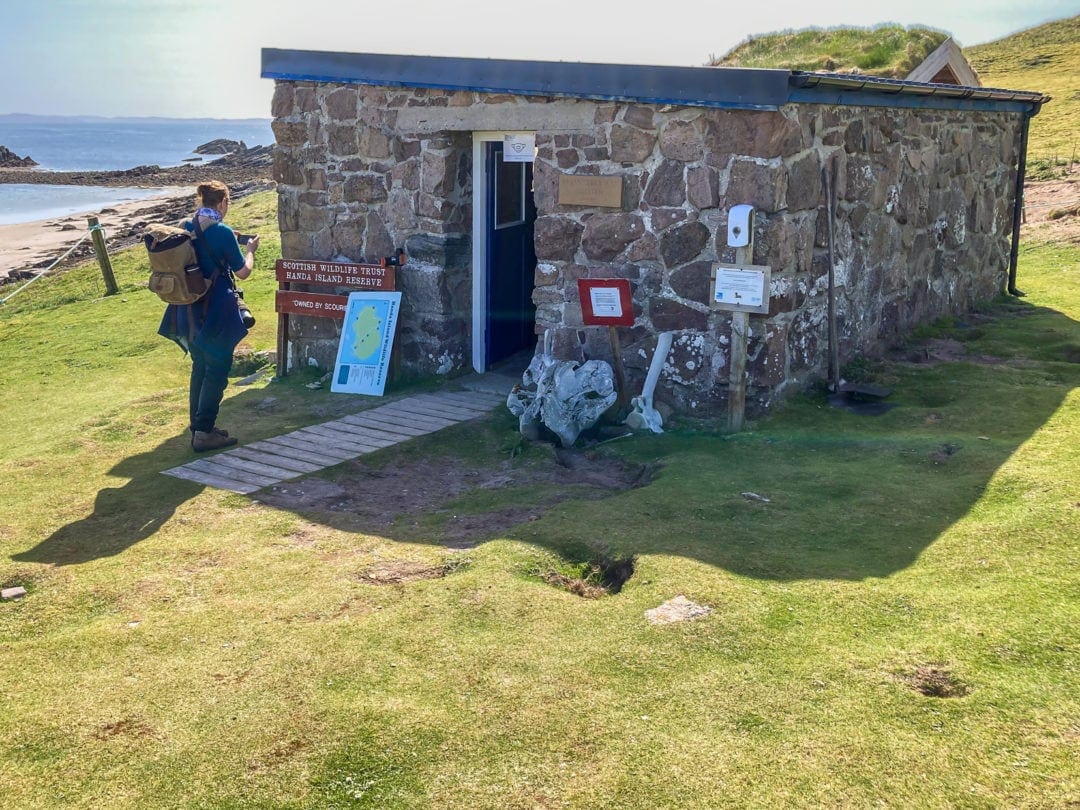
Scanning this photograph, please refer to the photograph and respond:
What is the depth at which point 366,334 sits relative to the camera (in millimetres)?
10320

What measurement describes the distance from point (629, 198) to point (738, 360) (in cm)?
167

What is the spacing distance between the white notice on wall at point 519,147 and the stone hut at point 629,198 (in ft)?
0.07

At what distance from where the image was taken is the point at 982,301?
13.4m

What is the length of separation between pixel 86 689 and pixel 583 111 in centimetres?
603

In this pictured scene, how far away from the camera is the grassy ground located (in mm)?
4000

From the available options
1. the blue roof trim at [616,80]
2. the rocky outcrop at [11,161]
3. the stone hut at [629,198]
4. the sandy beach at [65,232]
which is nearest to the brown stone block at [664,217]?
the stone hut at [629,198]

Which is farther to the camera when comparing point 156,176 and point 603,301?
point 156,176

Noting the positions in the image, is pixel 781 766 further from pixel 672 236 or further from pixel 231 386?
pixel 231 386

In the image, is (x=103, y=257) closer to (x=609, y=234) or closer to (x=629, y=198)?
(x=609, y=234)

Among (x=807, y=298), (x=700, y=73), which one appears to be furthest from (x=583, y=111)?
(x=807, y=298)

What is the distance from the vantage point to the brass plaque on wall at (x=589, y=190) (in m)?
8.76

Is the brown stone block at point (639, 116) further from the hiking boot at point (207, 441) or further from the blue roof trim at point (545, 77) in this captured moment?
the hiking boot at point (207, 441)

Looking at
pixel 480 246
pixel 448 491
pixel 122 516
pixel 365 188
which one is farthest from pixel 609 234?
pixel 122 516

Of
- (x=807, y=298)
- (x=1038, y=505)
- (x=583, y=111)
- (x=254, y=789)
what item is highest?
(x=583, y=111)
